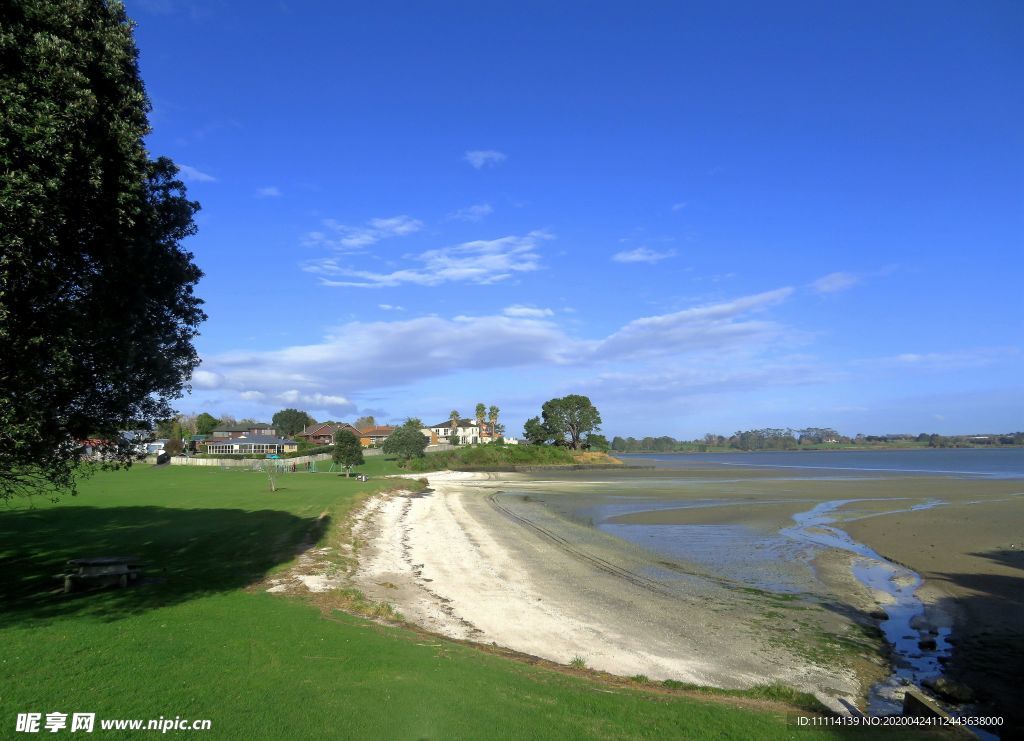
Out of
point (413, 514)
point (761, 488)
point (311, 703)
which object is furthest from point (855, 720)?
point (761, 488)

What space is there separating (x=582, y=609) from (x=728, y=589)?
242 inches

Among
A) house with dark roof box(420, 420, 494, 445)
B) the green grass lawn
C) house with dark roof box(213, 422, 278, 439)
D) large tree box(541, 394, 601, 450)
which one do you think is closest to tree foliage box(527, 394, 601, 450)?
large tree box(541, 394, 601, 450)

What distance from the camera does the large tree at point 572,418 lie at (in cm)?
14438

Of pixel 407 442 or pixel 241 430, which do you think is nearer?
pixel 407 442

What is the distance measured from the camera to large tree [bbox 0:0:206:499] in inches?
344

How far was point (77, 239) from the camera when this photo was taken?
10398 mm

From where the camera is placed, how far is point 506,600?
678 inches

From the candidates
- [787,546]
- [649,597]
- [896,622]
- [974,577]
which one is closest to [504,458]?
[787,546]

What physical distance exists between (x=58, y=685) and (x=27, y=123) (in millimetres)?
7630

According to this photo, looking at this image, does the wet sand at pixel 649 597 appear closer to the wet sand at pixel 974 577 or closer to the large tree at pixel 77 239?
the wet sand at pixel 974 577

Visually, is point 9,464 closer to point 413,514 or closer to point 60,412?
point 60,412

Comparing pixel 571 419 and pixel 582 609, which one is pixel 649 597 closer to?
pixel 582 609

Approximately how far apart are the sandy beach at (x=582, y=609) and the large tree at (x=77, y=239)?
8.50m

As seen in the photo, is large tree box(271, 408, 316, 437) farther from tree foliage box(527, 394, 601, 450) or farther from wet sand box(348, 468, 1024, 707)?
wet sand box(348, 468, 1024, 707)
